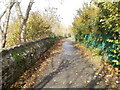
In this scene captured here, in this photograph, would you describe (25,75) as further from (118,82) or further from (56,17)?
(56,17)

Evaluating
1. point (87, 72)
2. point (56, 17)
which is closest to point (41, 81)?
point (87, 72)

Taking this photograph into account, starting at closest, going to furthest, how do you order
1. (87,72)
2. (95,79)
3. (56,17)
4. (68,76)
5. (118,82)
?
1. (118,82)
2. (95,79)
3. (68,76)
4. (87,72)
5. (56,17)

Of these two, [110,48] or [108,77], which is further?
[110,48]

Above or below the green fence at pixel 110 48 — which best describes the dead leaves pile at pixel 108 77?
below

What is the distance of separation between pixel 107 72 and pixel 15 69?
4.33m

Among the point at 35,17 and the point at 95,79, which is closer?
the point at 95,79

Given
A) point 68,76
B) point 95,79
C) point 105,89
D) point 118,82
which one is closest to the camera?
point 105,89

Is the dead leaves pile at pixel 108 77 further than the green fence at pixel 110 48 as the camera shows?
No

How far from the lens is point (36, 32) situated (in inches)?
615

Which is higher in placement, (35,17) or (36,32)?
(35,17)

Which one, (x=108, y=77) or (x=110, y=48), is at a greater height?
(x=110, y=48)

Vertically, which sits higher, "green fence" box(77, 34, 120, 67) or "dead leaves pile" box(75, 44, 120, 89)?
"green fence" box(77, 34, 120, 67)

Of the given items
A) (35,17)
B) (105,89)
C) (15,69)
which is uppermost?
(35,17)

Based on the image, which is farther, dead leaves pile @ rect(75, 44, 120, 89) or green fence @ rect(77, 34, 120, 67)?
green fence @ rect(77, 34, 120, 67)
